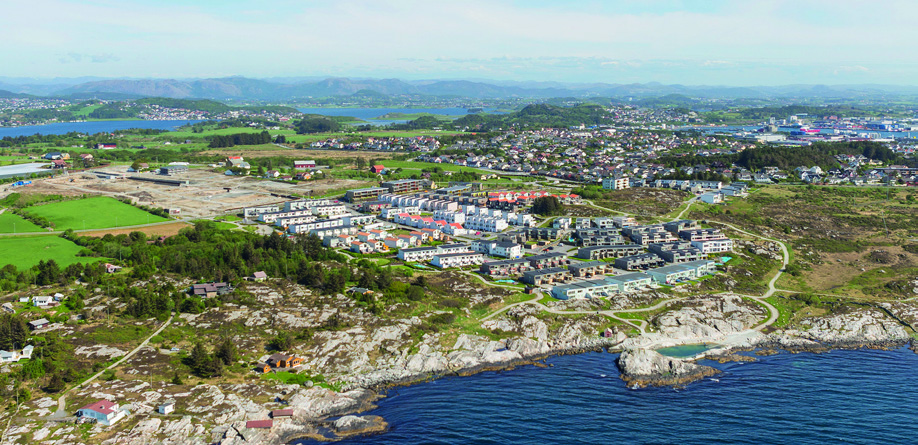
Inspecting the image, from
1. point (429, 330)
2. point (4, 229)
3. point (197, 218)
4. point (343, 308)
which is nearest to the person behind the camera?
point (429, 330)

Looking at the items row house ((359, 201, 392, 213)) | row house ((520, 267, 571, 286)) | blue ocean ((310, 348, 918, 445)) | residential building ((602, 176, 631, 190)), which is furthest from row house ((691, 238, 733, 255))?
row house ((359, 201, 392, 213))

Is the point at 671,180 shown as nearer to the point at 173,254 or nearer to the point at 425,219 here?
the point at 425,219

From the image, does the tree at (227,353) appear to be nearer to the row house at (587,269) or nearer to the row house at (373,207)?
the row house at (587,269)

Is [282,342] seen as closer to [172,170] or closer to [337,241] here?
[337,241]

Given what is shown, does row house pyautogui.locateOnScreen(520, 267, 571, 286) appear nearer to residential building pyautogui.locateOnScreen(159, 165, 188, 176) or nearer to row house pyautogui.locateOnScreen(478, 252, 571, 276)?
row house pyautogui.locateOnScreen(478, 252, 571, 276)

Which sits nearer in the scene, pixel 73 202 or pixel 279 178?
pixel 73 202

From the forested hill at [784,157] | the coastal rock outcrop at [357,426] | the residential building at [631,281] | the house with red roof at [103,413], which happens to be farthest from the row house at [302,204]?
the forested hill at [784,157]

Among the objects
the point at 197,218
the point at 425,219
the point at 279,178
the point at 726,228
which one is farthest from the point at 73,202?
the point at 726,228
